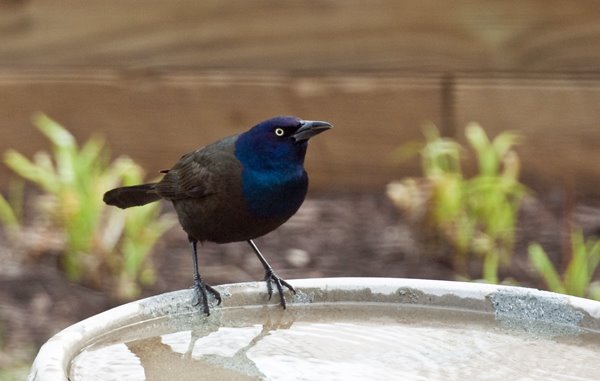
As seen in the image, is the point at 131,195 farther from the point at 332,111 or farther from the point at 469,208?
the point at 332,111

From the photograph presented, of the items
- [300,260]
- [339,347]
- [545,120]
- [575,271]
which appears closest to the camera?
[339,347]

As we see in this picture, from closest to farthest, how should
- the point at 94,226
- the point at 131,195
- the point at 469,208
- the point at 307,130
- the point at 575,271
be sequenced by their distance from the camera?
the point at 307,130 < the point at 131,195 < the point at 575,271 < the point at 94,226 < the point at 469,208

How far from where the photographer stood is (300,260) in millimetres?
4094

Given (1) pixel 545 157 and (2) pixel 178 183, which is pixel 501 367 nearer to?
(2) pixel 178 183

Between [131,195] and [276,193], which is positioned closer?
[276,193]

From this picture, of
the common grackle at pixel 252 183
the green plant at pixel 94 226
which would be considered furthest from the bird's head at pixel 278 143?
the green plant at pixel 94 226

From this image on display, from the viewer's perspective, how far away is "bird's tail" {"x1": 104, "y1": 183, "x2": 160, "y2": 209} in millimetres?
3379

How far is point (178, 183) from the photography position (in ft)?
10.5

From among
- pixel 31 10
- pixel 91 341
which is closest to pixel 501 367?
pixel 91 341

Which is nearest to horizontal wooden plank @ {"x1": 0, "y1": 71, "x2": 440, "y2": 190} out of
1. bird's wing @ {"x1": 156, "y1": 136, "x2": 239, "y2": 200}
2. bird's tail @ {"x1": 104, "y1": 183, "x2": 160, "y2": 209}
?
bird's tail @ {"x1": 104, "y1": 183, "x2": 160, "y2": 209}

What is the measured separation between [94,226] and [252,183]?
1118 mm

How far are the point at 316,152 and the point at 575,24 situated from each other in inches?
46.1

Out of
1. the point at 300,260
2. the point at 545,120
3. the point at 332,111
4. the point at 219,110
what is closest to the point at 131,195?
the point at 300,260

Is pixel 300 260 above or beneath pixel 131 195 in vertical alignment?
beneath
